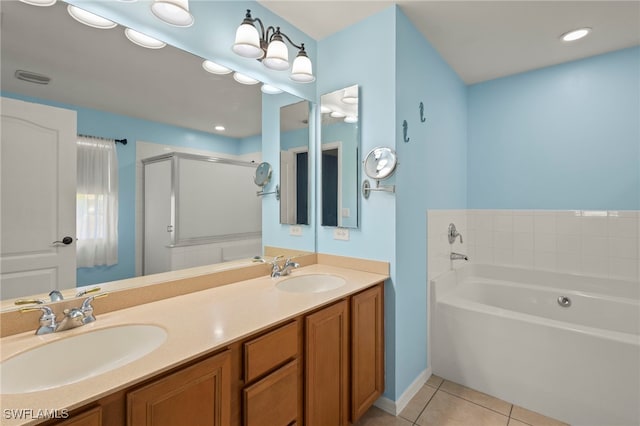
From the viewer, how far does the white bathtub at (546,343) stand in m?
1.63

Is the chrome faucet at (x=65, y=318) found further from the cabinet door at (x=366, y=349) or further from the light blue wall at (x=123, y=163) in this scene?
the cabinet door at (x=366, y=349)

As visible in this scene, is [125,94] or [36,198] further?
[125,94]

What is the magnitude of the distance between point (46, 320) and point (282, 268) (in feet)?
3.87

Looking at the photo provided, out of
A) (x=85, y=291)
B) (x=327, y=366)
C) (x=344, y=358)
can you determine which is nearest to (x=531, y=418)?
(x=344, y=358)

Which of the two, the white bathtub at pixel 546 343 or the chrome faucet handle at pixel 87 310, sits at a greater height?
the chrome faucet handle at pixel 87 310

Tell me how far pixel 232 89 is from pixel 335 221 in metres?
1.12

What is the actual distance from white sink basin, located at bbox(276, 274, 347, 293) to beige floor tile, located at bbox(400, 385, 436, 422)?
94 centimetres

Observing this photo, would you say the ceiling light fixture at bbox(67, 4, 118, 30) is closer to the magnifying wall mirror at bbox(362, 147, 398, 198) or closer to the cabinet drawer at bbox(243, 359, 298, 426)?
the magnifying wall mirror at bbox(362, 147, 398, 198)

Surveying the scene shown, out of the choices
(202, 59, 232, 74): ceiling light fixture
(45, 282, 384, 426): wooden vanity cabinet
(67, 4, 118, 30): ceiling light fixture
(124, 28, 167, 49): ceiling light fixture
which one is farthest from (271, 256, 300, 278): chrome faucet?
(67, 4, 118, 30): ceiling light fixture

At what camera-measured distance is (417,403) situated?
6.42 ft

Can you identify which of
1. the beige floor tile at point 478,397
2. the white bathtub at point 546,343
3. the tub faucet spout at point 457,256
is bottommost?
the beige floor tile at point 478,397

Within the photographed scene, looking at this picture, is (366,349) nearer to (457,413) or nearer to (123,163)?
(457,413)

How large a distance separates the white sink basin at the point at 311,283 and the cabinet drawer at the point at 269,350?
57cm

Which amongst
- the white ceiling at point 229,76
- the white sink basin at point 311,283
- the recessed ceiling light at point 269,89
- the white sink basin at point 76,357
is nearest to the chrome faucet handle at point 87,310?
the white sink basin at point 76,357
